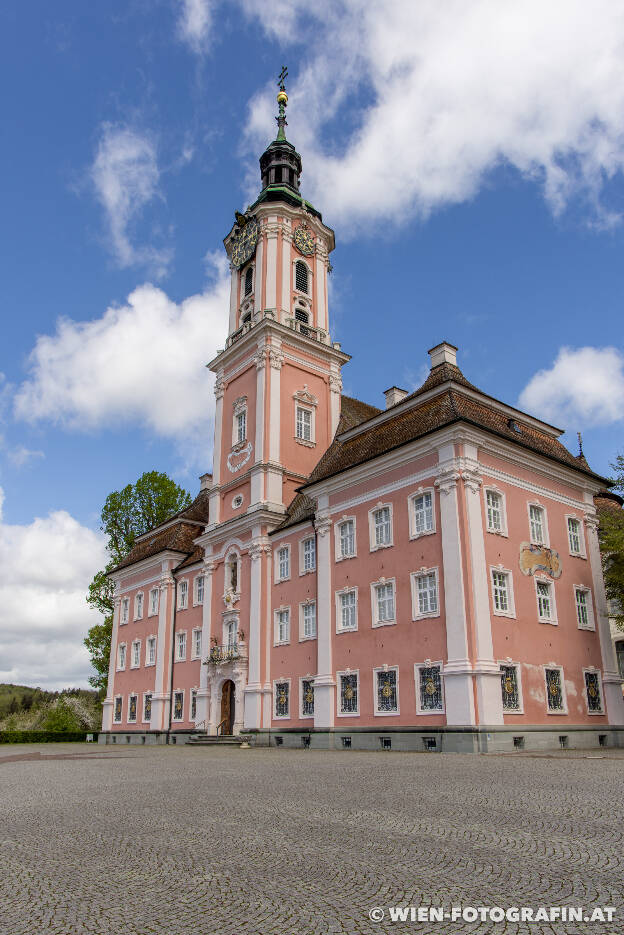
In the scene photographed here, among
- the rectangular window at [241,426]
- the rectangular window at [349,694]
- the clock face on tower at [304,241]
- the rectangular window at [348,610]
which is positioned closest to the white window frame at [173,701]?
the rectangular window at [241,426]

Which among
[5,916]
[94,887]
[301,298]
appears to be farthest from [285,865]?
[301,298]

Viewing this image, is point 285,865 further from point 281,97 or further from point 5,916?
point 281,97

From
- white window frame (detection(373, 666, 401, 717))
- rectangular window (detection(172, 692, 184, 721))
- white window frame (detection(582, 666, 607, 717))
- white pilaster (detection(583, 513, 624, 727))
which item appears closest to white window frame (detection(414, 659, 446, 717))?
white window frame (detection(373, 666, 401, 717))

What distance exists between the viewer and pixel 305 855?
6.99 m

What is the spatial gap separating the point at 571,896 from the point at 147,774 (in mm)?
13343

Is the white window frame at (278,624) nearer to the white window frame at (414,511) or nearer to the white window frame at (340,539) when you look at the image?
the white window frame at (340,539)

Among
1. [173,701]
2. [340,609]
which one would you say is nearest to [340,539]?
[340,609]

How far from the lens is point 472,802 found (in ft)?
33.3

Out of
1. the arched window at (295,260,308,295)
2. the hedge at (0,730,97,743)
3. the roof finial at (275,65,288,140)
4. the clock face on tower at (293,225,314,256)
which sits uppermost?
the roof finial at (275,65,288,140)

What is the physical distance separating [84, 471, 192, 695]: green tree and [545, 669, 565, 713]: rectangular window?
3441 centimetres

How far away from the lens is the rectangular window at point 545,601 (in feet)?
87.2

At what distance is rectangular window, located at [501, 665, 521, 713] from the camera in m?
23.8

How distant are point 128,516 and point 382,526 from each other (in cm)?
3139

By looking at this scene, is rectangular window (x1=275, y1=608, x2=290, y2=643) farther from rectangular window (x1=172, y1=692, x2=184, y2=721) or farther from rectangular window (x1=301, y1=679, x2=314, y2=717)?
rectangular window (x1=172, y1=692, x2=184, y2=721)
